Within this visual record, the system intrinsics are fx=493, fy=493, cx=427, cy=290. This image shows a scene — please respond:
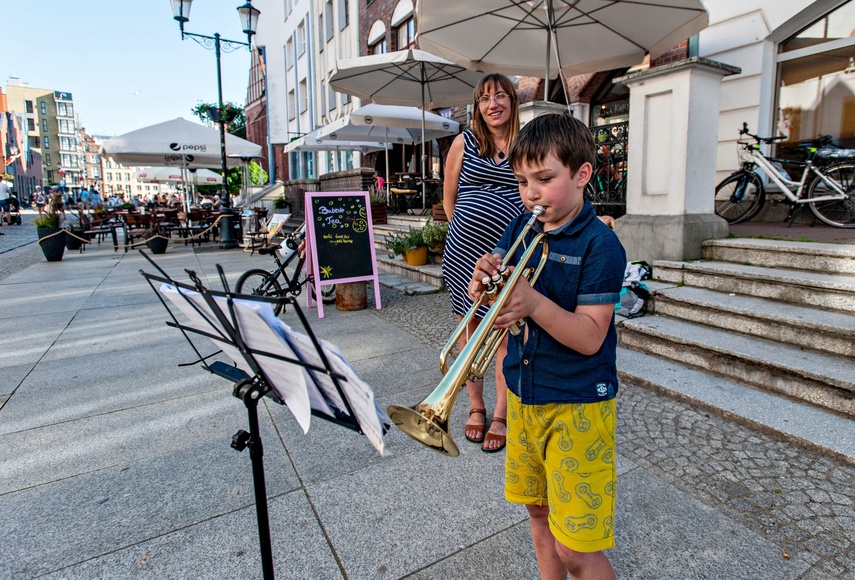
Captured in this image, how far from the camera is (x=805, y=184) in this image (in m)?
5.72

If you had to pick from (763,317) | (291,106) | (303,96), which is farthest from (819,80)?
(291,106)

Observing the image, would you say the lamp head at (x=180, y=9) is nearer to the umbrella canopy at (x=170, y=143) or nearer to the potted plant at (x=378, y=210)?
the umbrella canopy at (x=170, y=143)

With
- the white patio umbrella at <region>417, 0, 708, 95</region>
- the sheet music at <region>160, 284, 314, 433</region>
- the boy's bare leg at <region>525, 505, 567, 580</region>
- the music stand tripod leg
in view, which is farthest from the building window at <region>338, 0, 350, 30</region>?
the boy's bare leg at <region>525, 505, 567, 580</region>

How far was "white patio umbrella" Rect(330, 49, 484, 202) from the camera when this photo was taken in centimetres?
886

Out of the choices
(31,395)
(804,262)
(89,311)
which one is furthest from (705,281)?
(89,311)

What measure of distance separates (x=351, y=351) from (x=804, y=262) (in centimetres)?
393

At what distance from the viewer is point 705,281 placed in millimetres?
4422

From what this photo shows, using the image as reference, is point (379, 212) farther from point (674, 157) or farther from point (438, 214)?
point (674, 157)

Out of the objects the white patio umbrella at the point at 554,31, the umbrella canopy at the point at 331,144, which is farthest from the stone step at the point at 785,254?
the umbrella canopy at the point at 331,144

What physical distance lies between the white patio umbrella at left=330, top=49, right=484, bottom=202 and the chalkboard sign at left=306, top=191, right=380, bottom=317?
13.1 feet

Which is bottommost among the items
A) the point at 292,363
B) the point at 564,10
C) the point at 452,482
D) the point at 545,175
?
the point at 452,482

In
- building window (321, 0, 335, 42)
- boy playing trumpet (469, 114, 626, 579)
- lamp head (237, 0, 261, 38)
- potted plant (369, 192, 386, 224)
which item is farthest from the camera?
building window (321, 0, 335, 42)

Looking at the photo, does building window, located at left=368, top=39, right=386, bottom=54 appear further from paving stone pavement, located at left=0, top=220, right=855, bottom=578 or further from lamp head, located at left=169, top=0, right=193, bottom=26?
A: paving stone pavement, located at left=0, top=220, right=855, bottom=578

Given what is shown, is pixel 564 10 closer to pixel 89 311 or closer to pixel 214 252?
pixel 89 311
